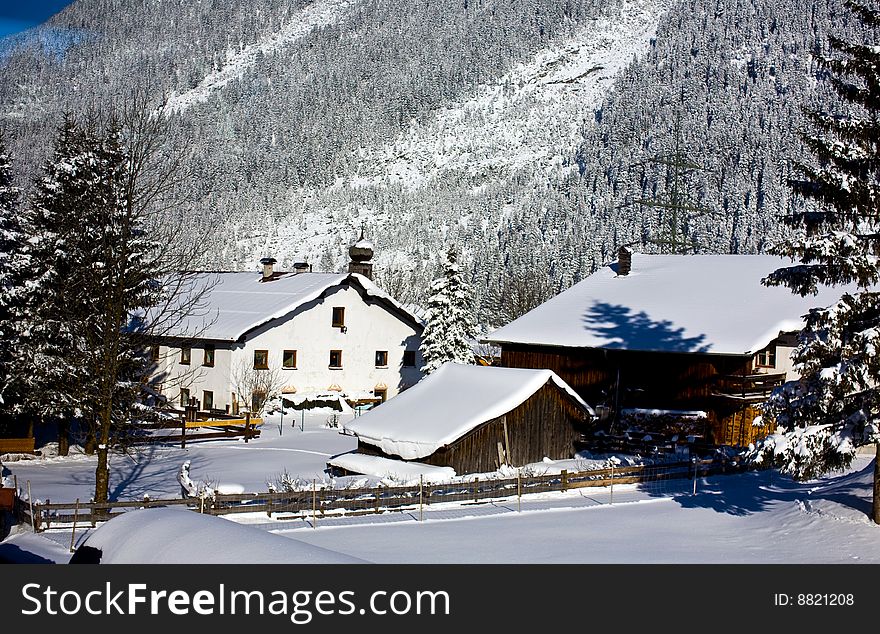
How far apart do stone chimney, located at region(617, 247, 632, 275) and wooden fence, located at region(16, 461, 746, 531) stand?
18690 millimetres

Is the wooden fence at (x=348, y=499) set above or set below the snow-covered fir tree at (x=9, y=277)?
below

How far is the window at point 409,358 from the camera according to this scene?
181ft

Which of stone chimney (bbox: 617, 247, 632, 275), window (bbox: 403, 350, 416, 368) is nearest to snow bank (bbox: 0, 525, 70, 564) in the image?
stone chimney (bbox: 617, 247, 632, 275)

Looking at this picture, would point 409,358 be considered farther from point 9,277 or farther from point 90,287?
point 90,287

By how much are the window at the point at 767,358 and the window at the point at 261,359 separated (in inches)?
971

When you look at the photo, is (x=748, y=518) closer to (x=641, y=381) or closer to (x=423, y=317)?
(x=641, y=381)

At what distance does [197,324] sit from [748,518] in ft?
113

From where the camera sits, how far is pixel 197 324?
49.4 metres

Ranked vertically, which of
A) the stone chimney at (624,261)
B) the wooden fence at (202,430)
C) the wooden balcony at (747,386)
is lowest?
the wooden fence at (202,430)

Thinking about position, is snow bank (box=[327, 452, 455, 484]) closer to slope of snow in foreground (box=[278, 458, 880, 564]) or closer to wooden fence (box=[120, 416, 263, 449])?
slope of snow in foreground (box=[278, 458, 880, 564])

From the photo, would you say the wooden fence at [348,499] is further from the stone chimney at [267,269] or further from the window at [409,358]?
the stone chimney at [267,269]

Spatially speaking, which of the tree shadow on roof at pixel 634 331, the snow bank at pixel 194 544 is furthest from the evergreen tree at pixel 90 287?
the tree shadow on roof at pixel 634 331

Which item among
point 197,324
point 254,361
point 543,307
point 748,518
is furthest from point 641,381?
point 197,324

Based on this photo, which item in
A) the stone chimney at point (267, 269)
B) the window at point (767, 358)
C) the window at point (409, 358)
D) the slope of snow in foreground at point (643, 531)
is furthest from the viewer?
the stone chimney at point (267, 269)
